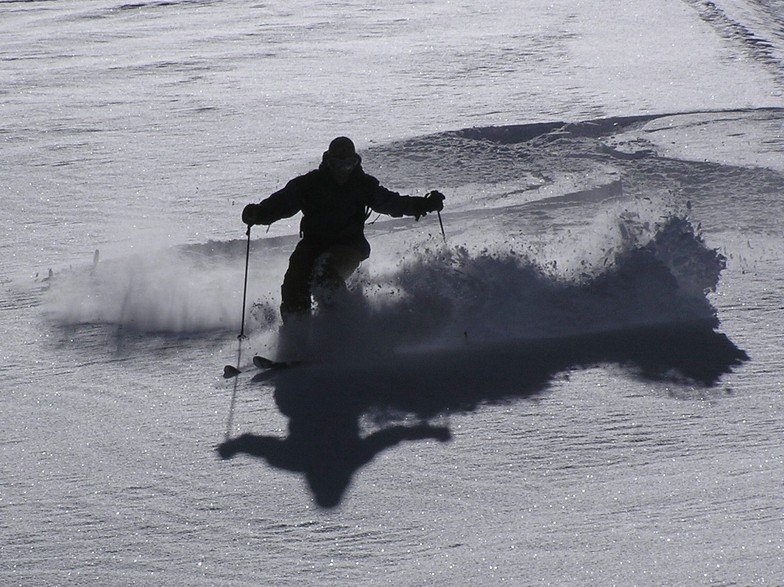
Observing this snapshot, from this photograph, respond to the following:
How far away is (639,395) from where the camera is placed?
17.7 ft

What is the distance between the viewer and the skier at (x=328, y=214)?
6188 millimetres

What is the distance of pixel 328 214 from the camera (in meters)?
6.38

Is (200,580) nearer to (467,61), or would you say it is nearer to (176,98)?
(176,98)

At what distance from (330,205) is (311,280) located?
0.48m

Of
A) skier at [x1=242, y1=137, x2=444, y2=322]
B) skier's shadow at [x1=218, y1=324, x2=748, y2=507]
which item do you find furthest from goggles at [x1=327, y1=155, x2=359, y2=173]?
skier's shadow at [x1=218, y1=324, x2=748, y2=507]

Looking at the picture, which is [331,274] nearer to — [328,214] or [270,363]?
[328,214]

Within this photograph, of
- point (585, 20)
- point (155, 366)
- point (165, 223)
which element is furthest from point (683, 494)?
point (585, 20)

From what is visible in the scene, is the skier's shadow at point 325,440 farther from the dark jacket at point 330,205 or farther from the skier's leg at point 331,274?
the dark jacket at point 330,205

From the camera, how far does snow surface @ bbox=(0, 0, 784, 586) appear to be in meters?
4.10

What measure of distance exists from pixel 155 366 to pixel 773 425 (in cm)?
330

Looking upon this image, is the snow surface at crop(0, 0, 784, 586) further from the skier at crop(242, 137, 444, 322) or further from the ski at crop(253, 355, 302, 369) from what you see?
the skier at crop(242, 137, 444, 322)

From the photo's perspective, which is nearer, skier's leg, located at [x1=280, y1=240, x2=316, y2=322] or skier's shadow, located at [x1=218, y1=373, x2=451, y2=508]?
skier's shadow, located at [x1=218, y1=373, x2=451, y2=508]

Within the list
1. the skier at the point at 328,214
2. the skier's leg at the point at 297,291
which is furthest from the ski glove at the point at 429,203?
the skier's leg at the point at 297,291

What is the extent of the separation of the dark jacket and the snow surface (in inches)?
15.0
